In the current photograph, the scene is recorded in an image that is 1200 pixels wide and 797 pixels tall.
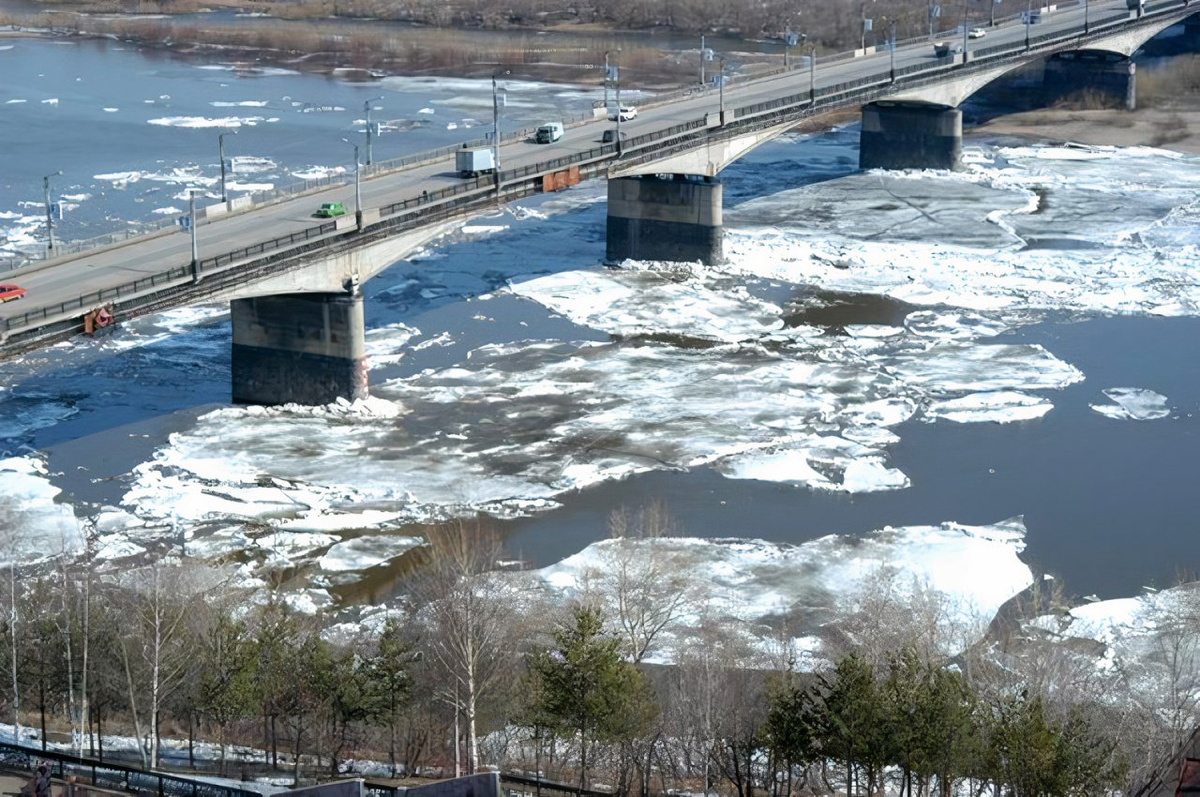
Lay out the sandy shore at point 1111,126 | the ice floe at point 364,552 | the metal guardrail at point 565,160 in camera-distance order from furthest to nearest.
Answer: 1. the sandy shore at point 1111,126
2. the metal guardrail at point 565,160
3. the ice floe at point 364,552

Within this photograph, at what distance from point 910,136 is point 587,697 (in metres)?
64.6

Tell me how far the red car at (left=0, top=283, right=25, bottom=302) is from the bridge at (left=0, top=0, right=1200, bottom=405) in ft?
0.83

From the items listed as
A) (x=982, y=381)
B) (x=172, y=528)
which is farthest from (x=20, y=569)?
(x=982, y=381)

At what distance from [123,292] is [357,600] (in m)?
12.4

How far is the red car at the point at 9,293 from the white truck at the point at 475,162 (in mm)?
17677

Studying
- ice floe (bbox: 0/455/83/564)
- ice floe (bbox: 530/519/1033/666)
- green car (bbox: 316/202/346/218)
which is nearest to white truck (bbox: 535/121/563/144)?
green car (bbox: 316/202/346/218)

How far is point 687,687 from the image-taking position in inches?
1151

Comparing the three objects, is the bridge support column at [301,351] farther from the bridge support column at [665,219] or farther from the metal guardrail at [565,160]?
the bridge support column at [665,219]

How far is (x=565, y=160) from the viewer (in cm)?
6266

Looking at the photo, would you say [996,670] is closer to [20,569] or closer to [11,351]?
[20,569]

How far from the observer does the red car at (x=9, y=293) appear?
148 feet

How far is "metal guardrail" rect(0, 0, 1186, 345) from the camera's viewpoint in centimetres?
4559

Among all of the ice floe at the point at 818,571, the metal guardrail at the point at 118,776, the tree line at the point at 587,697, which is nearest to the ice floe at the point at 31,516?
→ the tree line at the point at 587,697

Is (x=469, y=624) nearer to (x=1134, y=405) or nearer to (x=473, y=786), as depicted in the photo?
(x=473, y=786)
